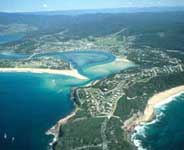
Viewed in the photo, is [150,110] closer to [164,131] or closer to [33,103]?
[164,131]

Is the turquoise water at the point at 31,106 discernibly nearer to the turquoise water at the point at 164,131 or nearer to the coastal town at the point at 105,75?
the coastal town at the point at 105,75

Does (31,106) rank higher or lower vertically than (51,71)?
higher

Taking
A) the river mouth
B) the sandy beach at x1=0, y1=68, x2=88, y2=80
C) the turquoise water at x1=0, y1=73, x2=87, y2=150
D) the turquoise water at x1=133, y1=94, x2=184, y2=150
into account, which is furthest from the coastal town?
the turquoise water at x1=133, y1=94, x2=184, y2=150

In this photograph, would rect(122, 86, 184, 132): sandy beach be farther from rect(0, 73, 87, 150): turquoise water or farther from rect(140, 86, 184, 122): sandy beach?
rect(0, 73, 87, 150): turquoise water

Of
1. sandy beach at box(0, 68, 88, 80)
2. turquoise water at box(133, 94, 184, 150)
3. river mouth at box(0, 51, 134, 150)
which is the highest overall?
turquoise water at box(133, 94, 184, 150)

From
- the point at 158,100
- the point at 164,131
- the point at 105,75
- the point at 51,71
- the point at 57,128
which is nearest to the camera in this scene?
the point at 164,131

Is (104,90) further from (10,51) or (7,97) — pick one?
(10,51)

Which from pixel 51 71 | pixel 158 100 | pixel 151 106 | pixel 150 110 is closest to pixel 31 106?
pixel 151 106

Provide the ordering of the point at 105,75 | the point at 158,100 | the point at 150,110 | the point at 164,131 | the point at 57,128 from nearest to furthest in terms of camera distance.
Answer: the point at 164,131 < the point at 57,128 < the point at 150,110 < the point at 158,100 < the point at 105,75
